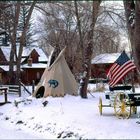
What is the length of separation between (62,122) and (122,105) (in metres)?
2.34

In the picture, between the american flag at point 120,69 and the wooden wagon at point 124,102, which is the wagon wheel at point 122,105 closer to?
the wooden wagon at point 124,102

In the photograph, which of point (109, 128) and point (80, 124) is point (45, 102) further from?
point (109, 128)

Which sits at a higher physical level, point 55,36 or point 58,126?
point 55,36

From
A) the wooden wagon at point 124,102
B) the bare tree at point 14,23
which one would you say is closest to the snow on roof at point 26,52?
the bare tree at point 14,23

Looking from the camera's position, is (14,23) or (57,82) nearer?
(57,82)

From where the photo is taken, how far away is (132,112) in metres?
17.2

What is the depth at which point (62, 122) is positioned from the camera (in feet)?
52.9

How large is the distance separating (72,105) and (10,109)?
11.6ft

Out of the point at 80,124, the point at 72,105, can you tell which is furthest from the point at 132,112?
the point at 72,105

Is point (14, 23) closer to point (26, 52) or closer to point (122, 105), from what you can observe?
point (122, 105)

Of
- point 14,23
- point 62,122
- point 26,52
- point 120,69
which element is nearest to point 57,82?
point 120,69

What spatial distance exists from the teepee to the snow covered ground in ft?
7.42

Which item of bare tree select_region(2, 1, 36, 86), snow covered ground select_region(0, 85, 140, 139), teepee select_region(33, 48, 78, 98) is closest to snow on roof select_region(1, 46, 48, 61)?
bare tree select_region(2, 1, 36, 86)

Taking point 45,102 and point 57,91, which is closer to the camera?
point 45,102
